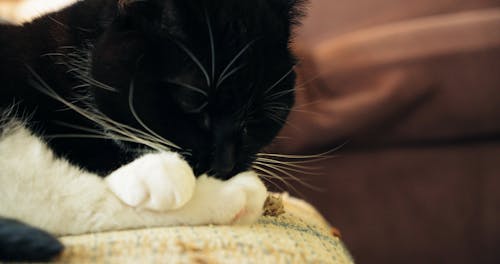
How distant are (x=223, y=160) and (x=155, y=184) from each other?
13 centimetres

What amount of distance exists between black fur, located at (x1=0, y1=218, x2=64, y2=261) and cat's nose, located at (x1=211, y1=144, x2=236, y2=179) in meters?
0.27

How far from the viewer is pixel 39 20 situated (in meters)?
0.83

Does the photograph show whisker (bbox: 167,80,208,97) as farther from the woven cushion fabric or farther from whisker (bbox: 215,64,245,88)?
the woven cushion fabric

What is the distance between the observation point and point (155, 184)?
0.65m

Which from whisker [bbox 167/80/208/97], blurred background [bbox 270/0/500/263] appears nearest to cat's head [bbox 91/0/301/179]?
whisker [bbox 167/80/208/97]

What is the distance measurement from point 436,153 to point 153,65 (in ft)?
3.61

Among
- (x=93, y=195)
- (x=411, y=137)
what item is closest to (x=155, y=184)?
(x=93, y=195)

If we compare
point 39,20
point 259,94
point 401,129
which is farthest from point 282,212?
point 401,129

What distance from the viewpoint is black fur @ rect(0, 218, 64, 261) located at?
1.66 feet

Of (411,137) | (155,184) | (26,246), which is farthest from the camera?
(411,137)

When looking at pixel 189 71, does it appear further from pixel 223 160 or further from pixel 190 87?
pixel 223 160

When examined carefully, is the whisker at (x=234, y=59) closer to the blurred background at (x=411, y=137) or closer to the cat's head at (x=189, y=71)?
the cat's head at (x=189, y=71)

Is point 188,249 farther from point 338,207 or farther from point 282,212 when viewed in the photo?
point 338,207

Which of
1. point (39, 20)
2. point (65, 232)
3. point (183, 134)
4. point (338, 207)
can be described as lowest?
point (338, 207)
